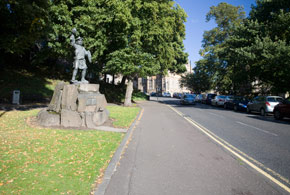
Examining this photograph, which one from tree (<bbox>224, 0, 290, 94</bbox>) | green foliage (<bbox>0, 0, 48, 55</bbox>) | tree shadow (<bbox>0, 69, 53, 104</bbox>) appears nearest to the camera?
green foliage (<bbox>0, 0, 48, 55</bbox>)

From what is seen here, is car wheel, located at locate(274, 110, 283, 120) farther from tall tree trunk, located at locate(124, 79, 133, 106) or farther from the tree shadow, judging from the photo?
the tree shadow

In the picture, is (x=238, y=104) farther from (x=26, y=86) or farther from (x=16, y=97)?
(x=26, y=86)

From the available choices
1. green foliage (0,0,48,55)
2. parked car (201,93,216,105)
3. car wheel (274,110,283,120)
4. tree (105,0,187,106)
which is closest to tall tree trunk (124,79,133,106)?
tree (105,0,187,106)

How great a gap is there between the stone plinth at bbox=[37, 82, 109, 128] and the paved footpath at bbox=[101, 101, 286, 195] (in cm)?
323

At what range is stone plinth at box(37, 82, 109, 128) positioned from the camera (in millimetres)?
8258

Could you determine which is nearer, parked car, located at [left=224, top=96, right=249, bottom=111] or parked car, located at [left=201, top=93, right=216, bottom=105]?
parked car, located at [left=224, top=96, right=249, bottom=111]

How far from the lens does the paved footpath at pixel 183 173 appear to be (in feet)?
11.4

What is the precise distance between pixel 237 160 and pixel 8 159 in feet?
18.5

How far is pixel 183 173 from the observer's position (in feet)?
13.8

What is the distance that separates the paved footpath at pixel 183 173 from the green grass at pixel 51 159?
1.88ft

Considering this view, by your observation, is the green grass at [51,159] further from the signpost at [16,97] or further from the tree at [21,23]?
the signpost at [16,97]

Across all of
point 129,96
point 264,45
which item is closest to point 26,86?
point 129,96

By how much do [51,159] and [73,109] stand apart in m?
4.28

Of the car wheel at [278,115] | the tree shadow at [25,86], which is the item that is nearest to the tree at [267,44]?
the car wheel at [278,115]
